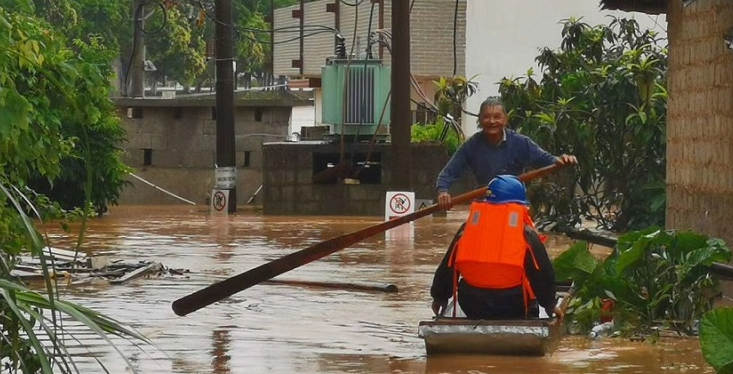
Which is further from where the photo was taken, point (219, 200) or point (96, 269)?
point (219, 200)

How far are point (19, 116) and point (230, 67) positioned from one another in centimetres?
2244

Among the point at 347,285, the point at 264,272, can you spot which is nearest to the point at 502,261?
the point at 264,272

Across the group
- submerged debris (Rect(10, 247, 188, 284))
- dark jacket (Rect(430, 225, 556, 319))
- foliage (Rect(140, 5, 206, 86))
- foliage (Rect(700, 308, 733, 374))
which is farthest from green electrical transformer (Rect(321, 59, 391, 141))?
foliage (Rect(140, 5, 206, 86))

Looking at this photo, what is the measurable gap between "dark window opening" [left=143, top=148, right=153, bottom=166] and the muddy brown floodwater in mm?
13193

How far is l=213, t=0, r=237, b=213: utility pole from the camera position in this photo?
1121 inches

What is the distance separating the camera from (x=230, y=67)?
1131 inches

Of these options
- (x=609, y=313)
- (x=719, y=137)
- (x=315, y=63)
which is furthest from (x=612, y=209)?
(x=315, y=63)

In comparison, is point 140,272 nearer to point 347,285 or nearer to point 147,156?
point 347,285

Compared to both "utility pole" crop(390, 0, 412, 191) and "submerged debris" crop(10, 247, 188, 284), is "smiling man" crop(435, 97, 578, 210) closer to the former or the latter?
"submerged debris" crop(10, 247, 188, 284)

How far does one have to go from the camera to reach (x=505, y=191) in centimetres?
913

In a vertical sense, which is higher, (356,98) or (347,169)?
(356,98)

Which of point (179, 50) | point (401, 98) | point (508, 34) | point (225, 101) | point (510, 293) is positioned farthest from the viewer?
point (179, 50)

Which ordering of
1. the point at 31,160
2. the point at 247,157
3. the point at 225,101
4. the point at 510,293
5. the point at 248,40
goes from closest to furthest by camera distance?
1. the point at 31,160
2. the point at 510,293
3. the point at 225,101
4. the point at 247,157
5. the point at 248,40

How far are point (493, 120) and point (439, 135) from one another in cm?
1890
